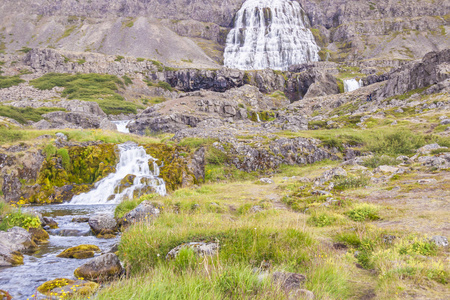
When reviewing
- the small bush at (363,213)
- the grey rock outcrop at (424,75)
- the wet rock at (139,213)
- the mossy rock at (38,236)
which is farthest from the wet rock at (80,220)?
the grey rock outcrop at (424,75)

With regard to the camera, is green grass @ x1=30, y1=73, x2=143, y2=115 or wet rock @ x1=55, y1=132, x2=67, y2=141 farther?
green grass @ x1=30, y1=73, x2=143, y2=115

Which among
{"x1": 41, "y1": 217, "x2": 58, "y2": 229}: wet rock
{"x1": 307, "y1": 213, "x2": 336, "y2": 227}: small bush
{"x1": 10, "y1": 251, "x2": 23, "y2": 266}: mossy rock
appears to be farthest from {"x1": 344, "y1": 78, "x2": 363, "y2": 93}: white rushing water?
{"x1": 10, "y1": 251, "x2": 23, "y2": 266}: mossy rock

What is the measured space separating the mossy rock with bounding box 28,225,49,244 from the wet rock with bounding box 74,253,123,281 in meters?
4.53

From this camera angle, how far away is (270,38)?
12694 centimetres

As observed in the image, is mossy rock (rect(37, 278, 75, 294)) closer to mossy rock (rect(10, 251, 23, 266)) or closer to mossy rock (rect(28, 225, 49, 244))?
mossy rock (rect(10, 251, 23, 266))

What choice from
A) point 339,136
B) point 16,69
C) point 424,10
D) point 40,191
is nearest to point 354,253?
point 40,191

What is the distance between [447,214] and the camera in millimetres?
7059

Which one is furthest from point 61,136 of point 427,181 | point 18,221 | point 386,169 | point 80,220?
point 427,181

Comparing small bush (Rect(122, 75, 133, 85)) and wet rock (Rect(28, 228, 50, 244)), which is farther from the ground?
small bush (Rect(122, 75, 133, 85))

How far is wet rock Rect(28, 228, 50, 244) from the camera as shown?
31.6 feet

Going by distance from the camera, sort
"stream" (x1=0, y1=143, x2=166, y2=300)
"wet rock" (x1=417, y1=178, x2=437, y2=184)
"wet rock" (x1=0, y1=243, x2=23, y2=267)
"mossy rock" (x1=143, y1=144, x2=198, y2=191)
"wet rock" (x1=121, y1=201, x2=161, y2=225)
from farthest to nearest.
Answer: "mossy rock" (x1=143, y1=144, x2=198, y2=191) < "wet rock" (x1=417, y1=178, x2=437, y2=184) < "wet rock" (x1=121, y1=201, x2=161, y2=225) < "wet rock" (x1=0, y1=243, x2=23, y2=267) < "stream" (x1=0, y1=143, x2=166, y2=300)

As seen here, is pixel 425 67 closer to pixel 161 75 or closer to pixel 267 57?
pixel 267 57

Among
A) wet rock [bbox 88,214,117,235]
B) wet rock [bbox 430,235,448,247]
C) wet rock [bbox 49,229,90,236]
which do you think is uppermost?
wet rock [bbox 430,235,448,247]

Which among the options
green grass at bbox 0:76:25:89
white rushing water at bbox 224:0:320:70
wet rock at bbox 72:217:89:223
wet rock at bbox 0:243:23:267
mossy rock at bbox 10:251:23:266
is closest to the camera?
wet rock at bbox 0:243:23:267
